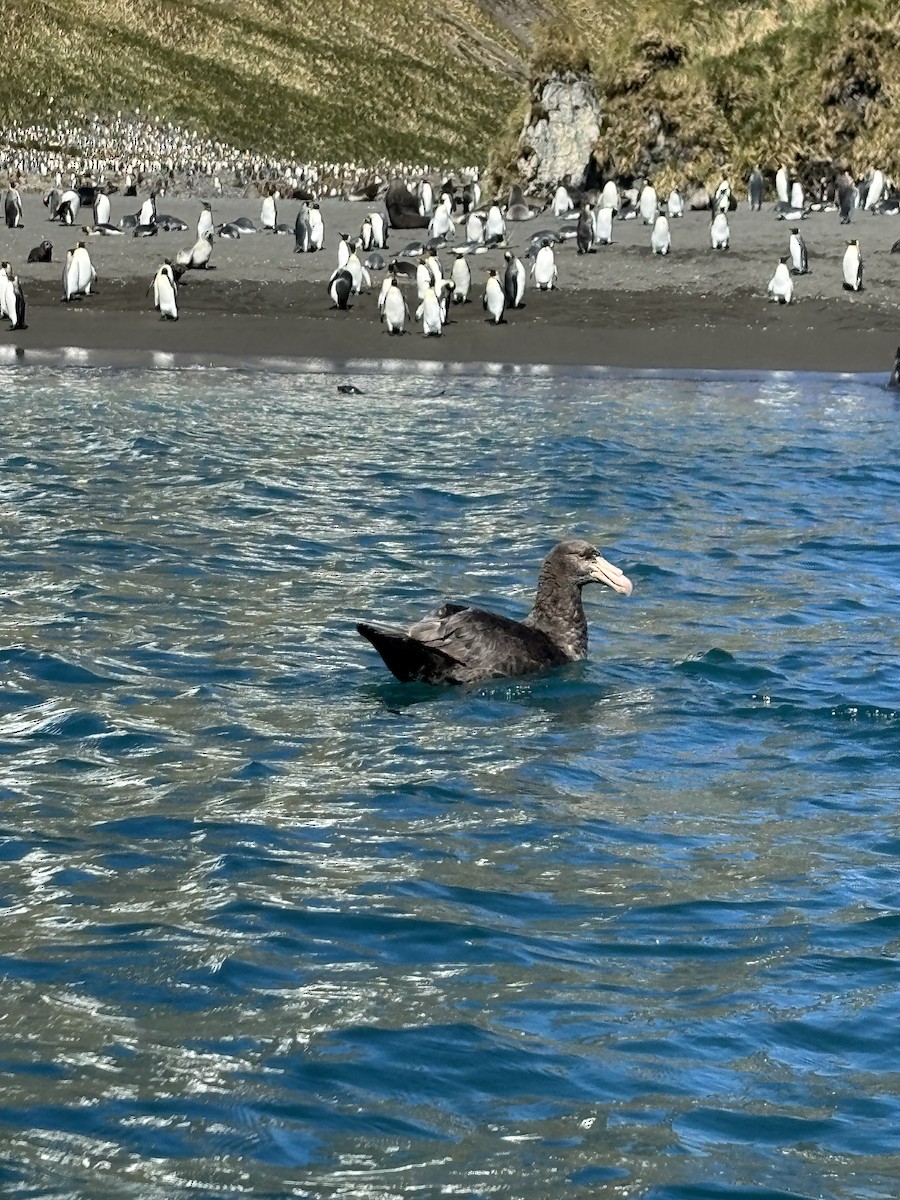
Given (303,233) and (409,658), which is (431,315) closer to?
(303,233)

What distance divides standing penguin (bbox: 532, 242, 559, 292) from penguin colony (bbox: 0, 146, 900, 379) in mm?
18

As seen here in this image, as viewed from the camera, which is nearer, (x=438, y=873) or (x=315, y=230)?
(x=438, y=873)

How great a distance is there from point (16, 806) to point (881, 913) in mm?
3535

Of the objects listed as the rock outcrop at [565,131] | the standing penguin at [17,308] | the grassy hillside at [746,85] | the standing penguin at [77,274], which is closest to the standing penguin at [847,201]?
the grassy hillside at [746,85]

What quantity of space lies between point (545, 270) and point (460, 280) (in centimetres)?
149

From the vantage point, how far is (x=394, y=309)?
30844mm

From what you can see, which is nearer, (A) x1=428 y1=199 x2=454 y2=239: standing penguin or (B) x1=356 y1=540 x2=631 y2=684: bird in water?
(B) x1=356 y1=540 x2=631 y2=684: bird in water

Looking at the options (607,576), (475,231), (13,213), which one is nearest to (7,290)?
(475,231)

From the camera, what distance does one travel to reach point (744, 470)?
19.8 meters

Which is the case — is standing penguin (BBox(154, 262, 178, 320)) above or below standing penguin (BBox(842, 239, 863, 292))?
below

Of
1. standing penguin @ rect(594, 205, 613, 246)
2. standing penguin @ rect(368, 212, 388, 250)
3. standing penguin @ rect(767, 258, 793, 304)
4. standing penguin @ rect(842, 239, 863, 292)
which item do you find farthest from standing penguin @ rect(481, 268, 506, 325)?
standing penguin @ rect(368, 212, 388, 250)

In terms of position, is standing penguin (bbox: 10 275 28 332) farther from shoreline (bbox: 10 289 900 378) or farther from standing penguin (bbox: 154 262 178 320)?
standing penguin (bbox: 154 262 178 320)

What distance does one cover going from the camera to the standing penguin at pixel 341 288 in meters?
32.4

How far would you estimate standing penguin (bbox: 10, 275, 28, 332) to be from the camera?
31.3 m
